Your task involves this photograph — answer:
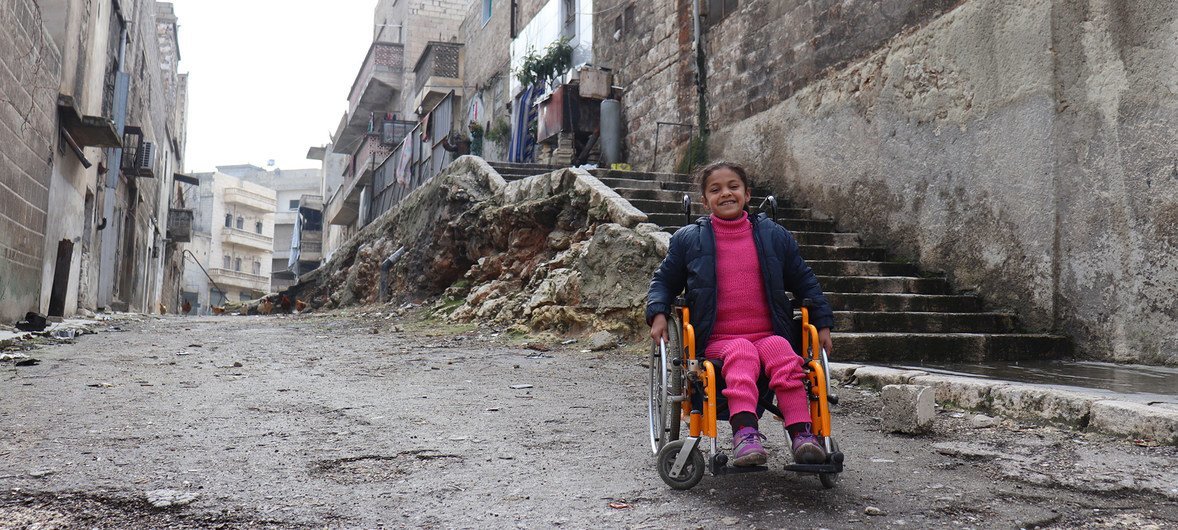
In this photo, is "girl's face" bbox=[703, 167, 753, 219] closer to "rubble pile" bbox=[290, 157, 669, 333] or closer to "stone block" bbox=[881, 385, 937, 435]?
"stone block" bbox=[881, 385, 937, 435]

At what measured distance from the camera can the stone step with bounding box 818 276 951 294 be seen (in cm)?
768

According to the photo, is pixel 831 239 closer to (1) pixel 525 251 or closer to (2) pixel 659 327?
(1) pixel 525 251

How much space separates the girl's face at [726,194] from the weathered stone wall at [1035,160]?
448cm

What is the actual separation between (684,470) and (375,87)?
31.9 metres

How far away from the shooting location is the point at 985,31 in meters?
7.59

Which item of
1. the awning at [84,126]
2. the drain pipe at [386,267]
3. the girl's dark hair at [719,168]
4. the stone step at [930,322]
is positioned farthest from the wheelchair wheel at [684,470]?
the drain pipe at [386,267]

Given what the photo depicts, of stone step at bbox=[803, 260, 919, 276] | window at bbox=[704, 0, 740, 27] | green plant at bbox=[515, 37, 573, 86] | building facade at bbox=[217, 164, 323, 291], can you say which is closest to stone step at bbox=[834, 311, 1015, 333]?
stone step at bbox=[803, 260, 919, 276]

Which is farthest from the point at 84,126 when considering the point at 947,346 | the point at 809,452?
the point at 809,452

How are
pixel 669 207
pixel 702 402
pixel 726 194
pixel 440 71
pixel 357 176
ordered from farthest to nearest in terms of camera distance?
pixel 357 176, pixel 440 71, pixel 669 207, pixel 726 194, pixel 702 402

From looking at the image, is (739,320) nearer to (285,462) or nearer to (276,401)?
(285,462)

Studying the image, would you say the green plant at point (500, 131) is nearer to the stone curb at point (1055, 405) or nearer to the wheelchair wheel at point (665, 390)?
the stone curb at point (1055, 405)

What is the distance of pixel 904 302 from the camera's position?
7.47 meters

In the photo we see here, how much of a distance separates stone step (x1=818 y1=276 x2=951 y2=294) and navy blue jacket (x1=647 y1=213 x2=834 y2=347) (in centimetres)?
472

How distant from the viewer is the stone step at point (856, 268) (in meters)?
8.12
